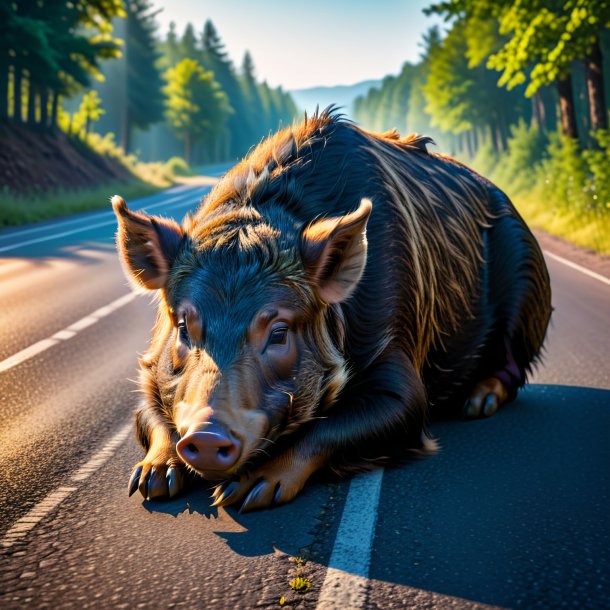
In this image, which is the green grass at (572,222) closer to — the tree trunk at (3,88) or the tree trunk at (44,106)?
the tree trunk at (3,88)

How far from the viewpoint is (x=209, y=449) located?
3113mm

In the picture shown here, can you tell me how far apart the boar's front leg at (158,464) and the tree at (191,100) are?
84628 millimetres

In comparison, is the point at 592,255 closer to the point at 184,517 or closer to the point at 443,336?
the point at 443,336

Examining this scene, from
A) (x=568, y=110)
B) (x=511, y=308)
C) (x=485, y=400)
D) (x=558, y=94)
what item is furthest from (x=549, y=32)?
(x=485, y=400)

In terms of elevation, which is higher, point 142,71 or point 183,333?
point 142,71

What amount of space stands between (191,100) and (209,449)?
8761cm

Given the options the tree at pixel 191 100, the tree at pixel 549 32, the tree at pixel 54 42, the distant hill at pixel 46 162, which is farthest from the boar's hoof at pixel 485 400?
the tree at pixel 191 100

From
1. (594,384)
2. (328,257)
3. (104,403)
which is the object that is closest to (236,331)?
(328,257)

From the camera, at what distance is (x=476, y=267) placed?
5555mm

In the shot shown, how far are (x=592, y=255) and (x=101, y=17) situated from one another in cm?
2357

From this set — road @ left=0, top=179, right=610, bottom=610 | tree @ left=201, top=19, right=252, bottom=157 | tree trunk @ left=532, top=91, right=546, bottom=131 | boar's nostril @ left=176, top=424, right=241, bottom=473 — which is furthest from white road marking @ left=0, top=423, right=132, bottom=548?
tree @ left=201, top=19, right=252, bottom=157

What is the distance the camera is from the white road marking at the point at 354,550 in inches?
113

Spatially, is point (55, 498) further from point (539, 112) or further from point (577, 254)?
point (539, 112)

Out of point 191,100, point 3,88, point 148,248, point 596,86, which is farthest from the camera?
point 191,100
